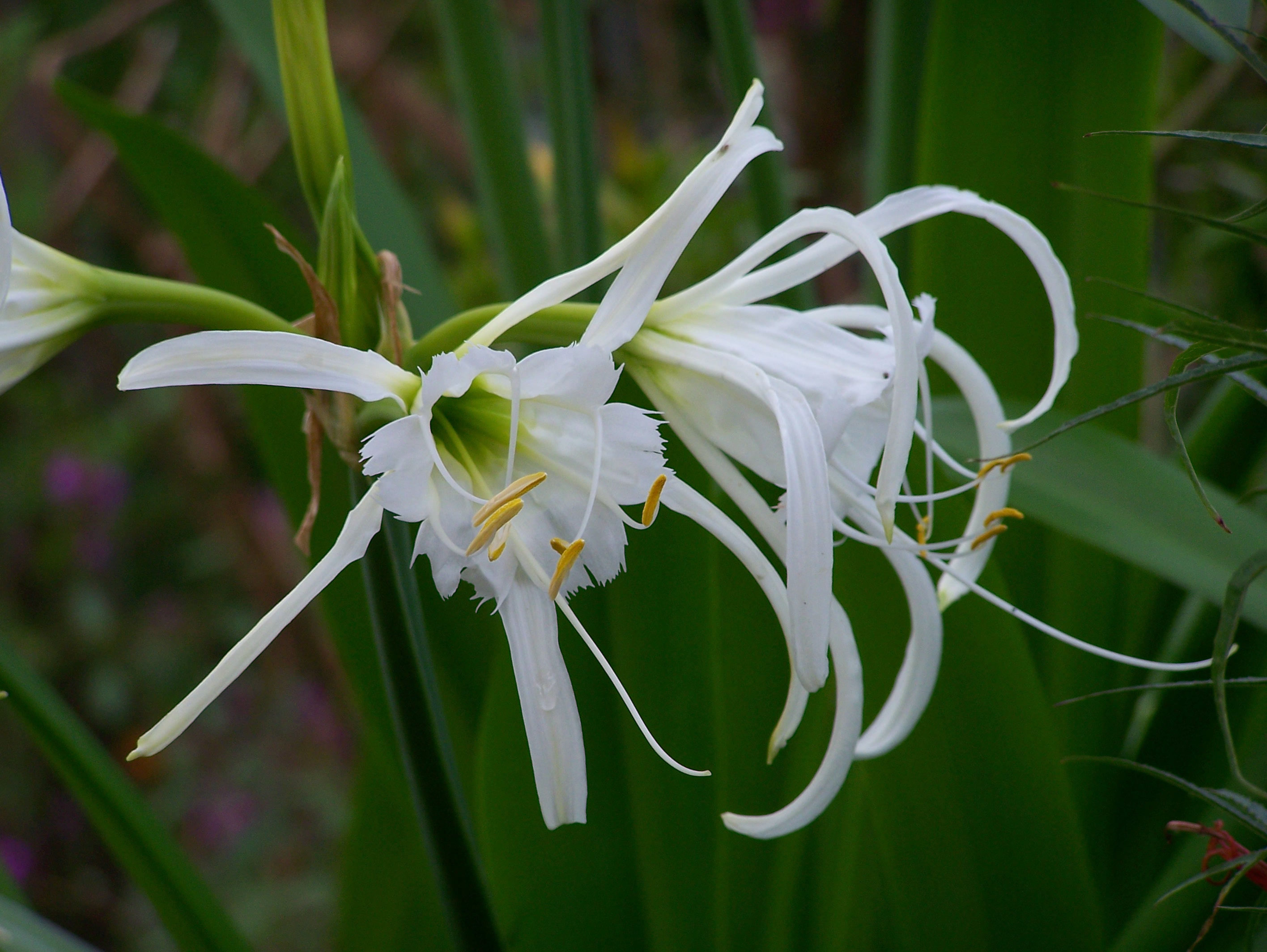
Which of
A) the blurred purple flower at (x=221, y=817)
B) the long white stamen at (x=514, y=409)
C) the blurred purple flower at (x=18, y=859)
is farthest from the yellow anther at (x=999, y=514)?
the blurred purple flower at (x=18, y=859)

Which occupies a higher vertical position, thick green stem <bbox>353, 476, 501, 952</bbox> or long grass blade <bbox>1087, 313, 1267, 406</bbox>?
long grass blade <bbox>1087, 313, 1267, 406</bbox>

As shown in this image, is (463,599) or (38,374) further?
(38,374)

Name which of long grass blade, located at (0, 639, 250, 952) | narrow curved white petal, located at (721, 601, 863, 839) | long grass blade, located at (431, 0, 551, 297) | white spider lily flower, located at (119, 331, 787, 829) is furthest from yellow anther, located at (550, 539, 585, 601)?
long grass blade, located at (431, 0, 551, 297)

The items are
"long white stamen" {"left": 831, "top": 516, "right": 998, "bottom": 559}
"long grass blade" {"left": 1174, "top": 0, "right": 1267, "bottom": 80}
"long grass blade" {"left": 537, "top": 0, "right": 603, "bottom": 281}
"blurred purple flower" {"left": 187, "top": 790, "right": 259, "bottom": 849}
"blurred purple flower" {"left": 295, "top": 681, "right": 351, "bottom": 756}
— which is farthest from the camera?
"blurred purple flower" {"left": 295, "top": 681, "right": 351, "bottom": 756}

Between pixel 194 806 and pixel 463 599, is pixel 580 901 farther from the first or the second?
pixel 194 806

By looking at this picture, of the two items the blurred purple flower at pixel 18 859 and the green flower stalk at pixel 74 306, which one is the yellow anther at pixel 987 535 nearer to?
the green flower stalk at pixel 74 306

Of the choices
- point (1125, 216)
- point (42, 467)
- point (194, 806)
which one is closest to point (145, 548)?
point (42, 467)

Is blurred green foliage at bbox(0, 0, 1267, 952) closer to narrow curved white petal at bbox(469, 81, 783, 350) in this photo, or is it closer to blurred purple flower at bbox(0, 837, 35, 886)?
narrow curved white petal at bbox(469, 81, 783, 350)
